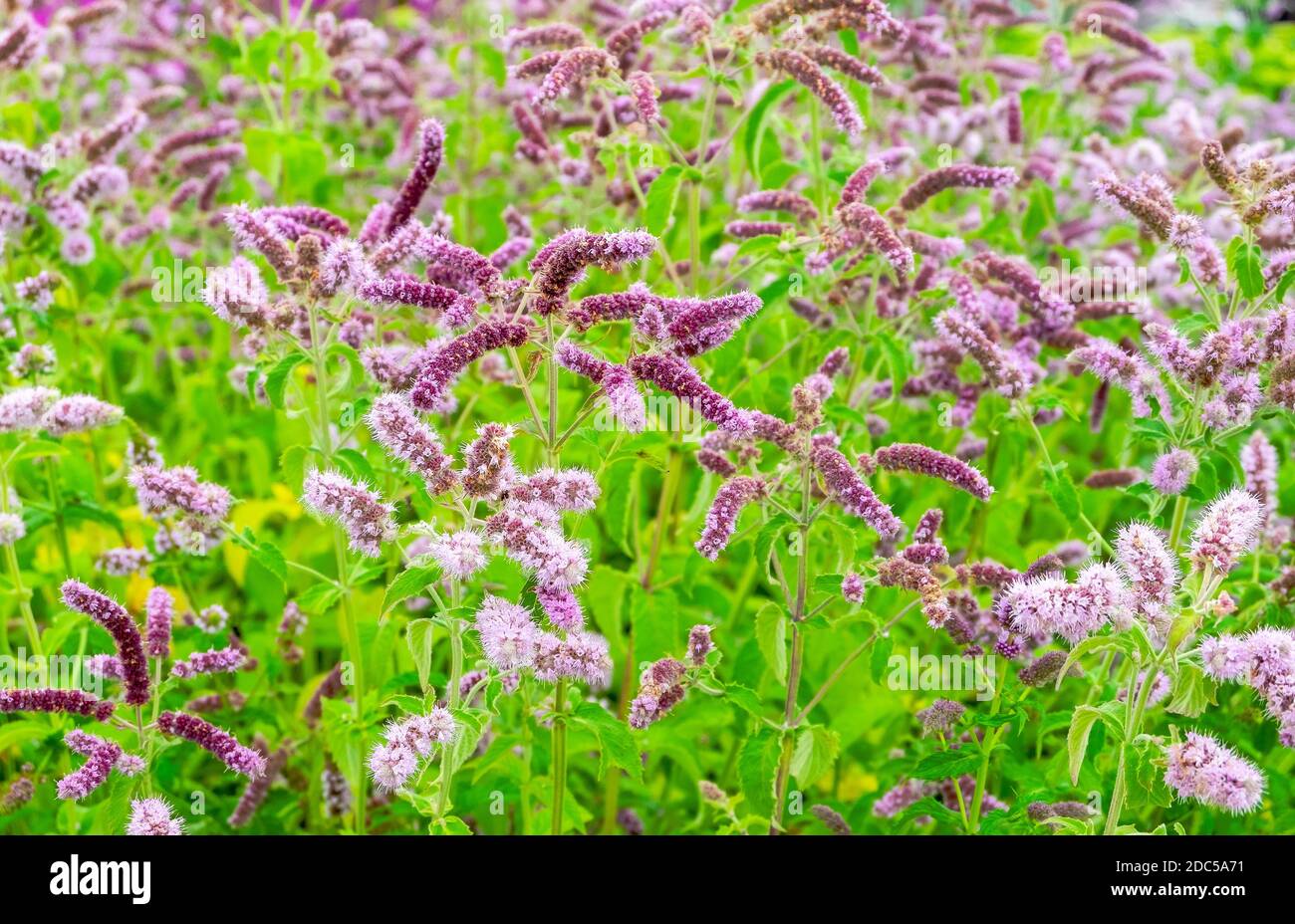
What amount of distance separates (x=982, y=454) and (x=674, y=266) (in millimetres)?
1218

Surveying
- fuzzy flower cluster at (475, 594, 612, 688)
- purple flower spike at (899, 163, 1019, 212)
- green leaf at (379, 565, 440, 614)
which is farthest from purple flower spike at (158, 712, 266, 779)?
purple flower spike at (899, 163, 1019, 212)

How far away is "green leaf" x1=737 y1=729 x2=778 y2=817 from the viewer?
10.1ft

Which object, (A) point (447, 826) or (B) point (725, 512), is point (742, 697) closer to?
(B) point (725, 512)

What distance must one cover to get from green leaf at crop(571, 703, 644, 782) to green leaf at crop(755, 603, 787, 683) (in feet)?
1.27

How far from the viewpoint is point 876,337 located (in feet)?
13.0

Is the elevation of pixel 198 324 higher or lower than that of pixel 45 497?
higher

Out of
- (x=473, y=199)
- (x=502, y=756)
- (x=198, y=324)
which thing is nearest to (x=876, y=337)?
(x=502, y=756)

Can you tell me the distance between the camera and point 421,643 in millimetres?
2854

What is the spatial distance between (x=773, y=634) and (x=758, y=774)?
0.33 meters

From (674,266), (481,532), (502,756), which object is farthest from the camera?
(674,266)

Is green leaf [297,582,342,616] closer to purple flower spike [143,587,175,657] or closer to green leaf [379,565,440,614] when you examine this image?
purple flower spike [143,587,175,657]

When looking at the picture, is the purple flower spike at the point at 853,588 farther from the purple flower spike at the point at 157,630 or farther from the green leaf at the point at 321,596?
the purple flower spike at the point at 157,630

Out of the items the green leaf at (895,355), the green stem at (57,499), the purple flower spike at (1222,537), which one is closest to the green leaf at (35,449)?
the green stem at (57,499)
